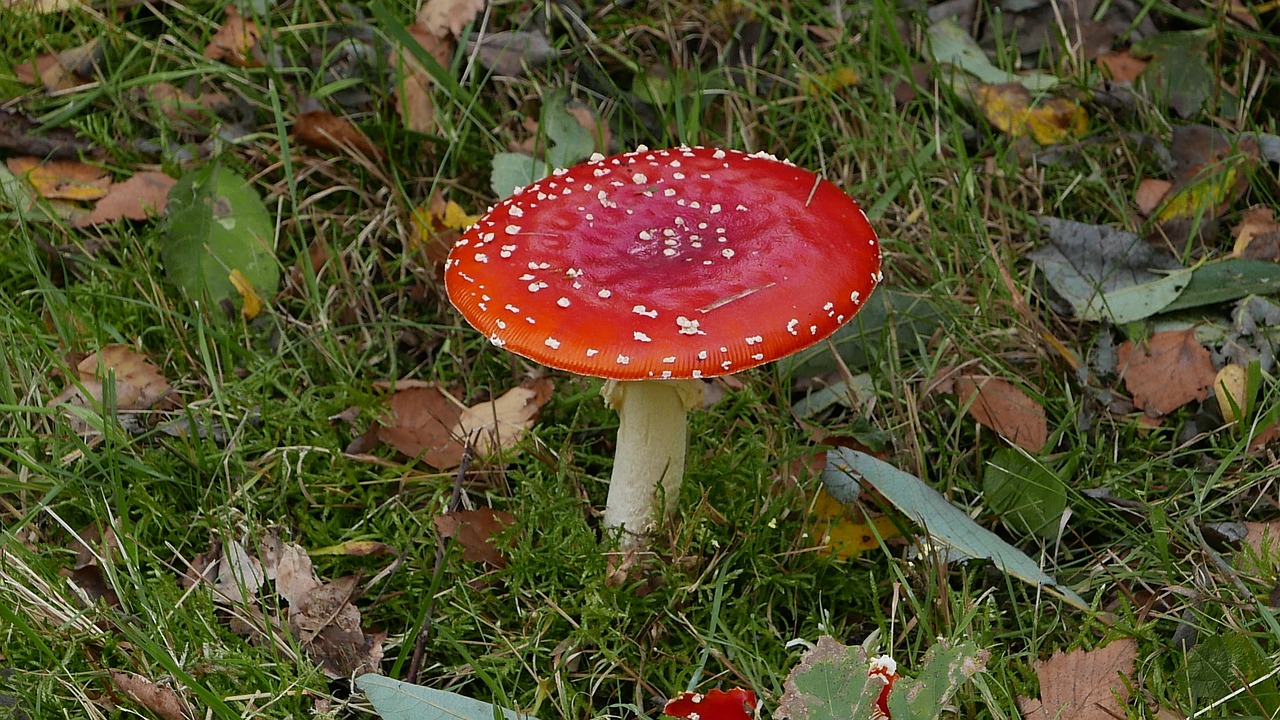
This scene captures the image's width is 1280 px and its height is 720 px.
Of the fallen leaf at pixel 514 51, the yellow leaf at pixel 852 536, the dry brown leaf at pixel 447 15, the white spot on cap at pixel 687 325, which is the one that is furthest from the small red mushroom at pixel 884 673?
the dry brown leaf at pixel 447 15

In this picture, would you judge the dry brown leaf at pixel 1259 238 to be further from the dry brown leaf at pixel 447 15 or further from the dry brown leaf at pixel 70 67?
the dry brown leaf at pixel 70 67

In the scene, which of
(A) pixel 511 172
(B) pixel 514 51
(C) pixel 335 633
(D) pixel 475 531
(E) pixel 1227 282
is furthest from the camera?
(B) pixel 514 51

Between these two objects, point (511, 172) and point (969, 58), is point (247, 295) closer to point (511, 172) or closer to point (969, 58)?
point (511, 172)

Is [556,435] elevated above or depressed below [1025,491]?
below

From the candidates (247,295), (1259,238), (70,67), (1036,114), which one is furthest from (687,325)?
(70,67)

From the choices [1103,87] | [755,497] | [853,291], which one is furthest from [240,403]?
[1103,87]

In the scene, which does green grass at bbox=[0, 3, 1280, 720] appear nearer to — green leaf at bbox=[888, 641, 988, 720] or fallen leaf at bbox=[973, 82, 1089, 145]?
fallen leaf at bbox=[973, 82, 1089, 145]

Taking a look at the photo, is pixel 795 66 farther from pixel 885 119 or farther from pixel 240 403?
pixel 240 403
